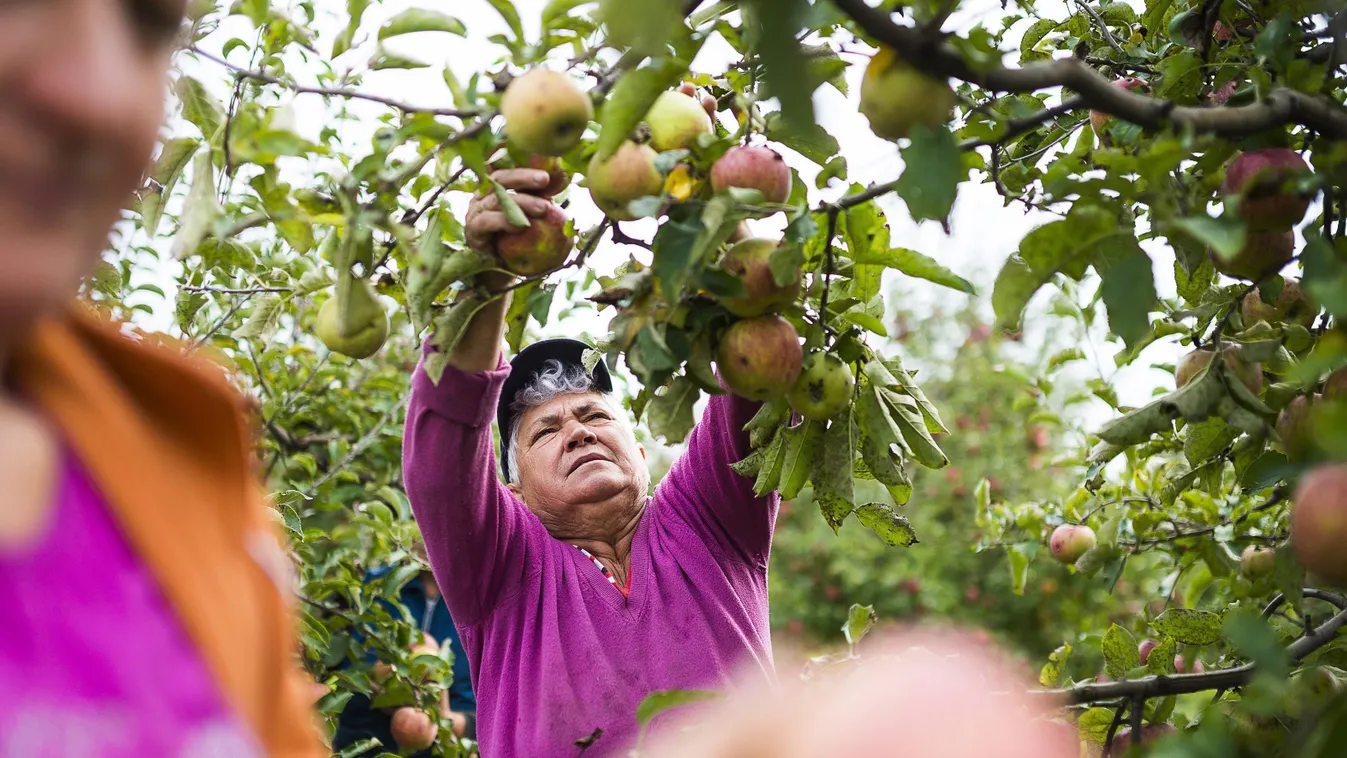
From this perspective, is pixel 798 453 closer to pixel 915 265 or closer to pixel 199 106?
pixel 915 265

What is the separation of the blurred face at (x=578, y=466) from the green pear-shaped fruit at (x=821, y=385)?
2.39 feet

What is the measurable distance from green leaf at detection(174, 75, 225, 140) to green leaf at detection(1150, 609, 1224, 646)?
1604 millimetres

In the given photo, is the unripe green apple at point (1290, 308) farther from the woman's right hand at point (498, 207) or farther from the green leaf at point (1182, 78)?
the woman's right hand at point (498, 207)

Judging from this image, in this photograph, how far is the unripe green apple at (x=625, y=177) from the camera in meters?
1.31

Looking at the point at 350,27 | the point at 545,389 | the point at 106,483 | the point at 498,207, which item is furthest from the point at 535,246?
the point at 545,389

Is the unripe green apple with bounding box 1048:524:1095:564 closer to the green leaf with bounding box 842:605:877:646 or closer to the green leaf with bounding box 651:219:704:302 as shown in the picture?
the green leaf with bounding box 842:605:877:646

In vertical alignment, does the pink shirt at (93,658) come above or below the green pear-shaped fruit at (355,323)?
below

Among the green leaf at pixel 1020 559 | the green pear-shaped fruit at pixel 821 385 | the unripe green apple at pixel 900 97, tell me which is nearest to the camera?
the unripe green apple at pixel 900 97

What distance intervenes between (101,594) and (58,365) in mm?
161

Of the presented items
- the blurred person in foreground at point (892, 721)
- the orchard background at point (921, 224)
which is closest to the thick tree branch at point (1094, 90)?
the orchard background at point (921, 224)

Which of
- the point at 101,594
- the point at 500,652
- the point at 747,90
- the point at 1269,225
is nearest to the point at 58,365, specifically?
the point at 101,594

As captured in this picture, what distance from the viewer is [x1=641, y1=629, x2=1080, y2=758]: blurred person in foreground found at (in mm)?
648

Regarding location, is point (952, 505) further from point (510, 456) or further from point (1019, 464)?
point (510, 456)

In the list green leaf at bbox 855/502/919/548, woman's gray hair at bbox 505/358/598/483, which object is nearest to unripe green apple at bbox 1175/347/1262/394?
green leaf at bbox 855/502/919/548
